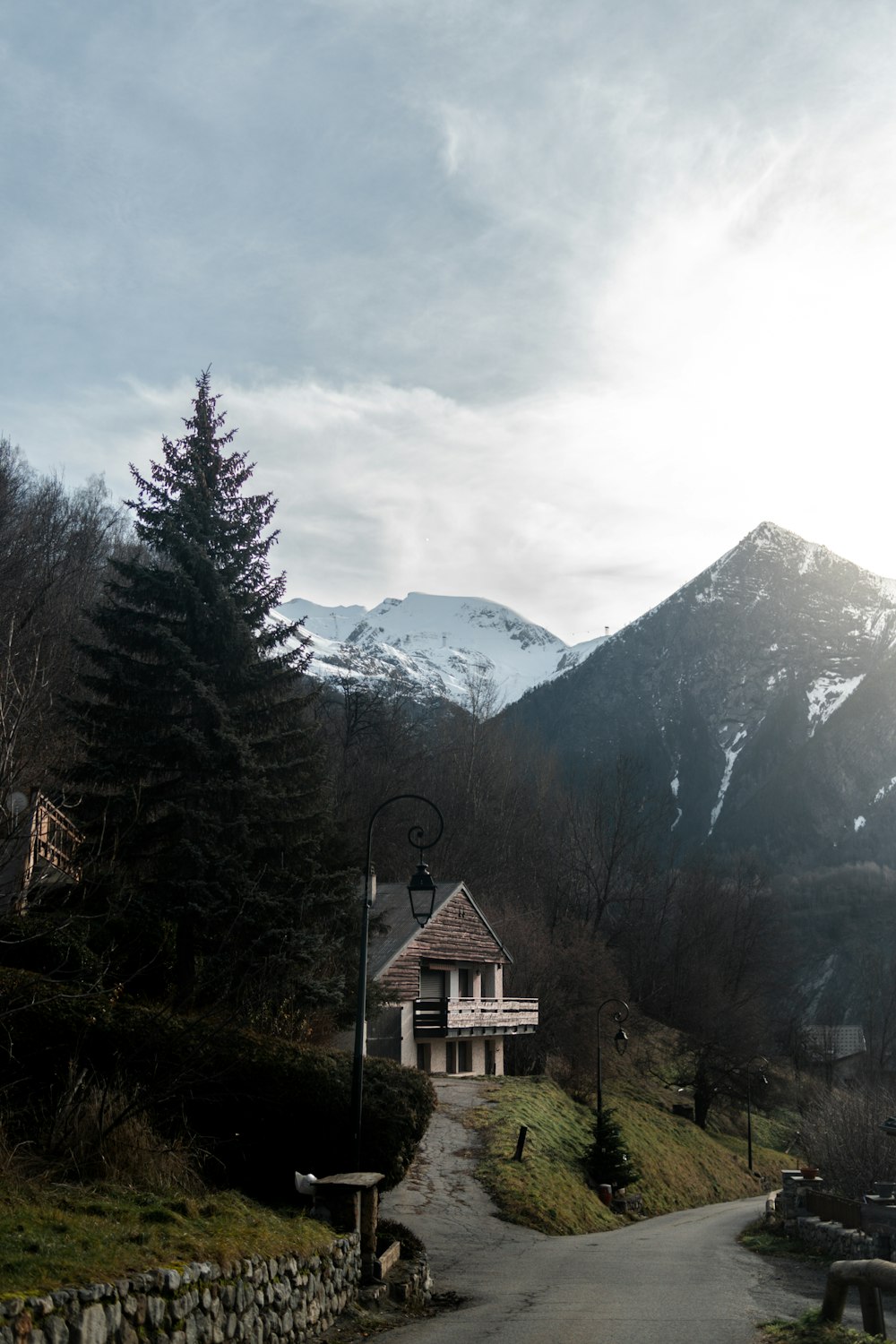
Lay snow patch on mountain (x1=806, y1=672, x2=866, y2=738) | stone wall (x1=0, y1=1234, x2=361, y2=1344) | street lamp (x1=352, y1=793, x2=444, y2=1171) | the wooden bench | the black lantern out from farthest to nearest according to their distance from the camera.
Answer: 1. snow patch on mountain (x1=806, y1=672, x2=866, y2=738)
2. the wooden bench
3. the black lantern
4. street lamp (x1=352, y1=793, x2=444, y2=1171)
5. stone wall (x1=0, y1=1234, x2=361, y2=1344)

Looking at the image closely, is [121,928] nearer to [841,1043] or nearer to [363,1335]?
[363,1335]

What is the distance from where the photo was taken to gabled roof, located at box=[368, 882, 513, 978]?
37.5 m

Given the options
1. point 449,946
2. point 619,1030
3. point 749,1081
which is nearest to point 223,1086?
point 619,1030

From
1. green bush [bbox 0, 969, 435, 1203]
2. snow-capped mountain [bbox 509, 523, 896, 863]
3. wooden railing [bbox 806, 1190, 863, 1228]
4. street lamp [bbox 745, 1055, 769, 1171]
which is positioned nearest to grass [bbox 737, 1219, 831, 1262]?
wooden railing [bbox 806, 1190, 863, 1228]

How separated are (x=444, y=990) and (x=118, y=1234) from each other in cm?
3426

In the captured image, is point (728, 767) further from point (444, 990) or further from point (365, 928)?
point (365, 928)

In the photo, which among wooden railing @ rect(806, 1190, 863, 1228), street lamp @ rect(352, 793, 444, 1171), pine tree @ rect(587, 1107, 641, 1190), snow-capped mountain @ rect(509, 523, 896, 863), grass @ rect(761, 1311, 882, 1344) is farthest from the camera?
snow-capped mountain @ rect(509, 523, 896, 863)

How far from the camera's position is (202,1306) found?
27.9 feet

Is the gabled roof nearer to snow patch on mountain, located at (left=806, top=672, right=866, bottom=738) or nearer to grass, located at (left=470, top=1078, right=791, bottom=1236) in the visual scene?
grass, located at (left=470, top=1078, right=791, bottom=1236)

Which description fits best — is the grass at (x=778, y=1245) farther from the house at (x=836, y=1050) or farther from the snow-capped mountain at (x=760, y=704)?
the snow-capped mountain at (x=760, y=704)

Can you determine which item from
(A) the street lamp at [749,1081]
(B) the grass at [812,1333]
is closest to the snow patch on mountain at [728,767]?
(A) the street lamp at [749,1081]

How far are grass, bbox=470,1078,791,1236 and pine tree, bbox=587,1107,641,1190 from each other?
1.93 ft

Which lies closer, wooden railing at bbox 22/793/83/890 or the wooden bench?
wooden railing at bbox 22/793/83/890

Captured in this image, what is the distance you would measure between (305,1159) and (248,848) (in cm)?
847
